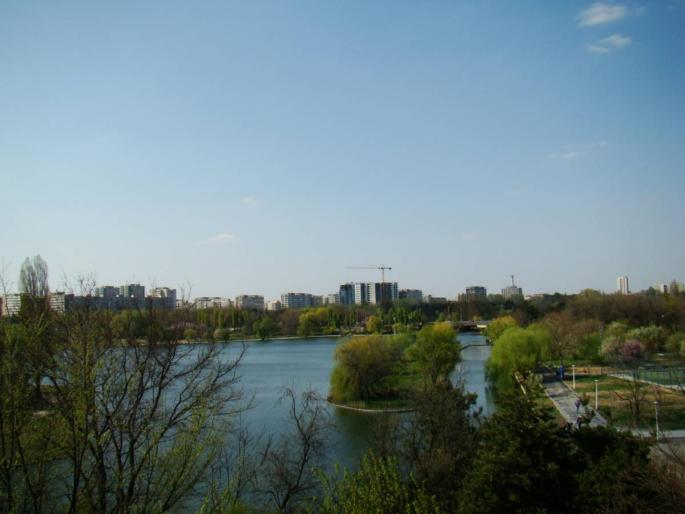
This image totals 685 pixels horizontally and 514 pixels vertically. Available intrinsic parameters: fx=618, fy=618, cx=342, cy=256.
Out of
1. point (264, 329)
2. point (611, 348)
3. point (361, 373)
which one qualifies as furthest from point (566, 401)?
point (264, 329)

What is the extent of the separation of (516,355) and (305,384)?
31.8 ft

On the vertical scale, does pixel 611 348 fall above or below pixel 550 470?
below

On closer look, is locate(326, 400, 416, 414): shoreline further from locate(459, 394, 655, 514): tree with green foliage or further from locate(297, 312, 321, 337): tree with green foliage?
locate(297, 312, 321, 337): tree with green foliage

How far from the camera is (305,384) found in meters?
29.0

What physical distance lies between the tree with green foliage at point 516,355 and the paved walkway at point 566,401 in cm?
123

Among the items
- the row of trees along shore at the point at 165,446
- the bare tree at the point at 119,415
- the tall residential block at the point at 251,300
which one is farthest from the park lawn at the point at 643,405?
the tall residential block at the point at 251,300

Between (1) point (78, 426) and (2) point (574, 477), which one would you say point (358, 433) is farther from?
(1) point (78, 426)

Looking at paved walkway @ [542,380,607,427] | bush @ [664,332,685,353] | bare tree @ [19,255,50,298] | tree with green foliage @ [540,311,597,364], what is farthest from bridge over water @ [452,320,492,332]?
bare tree @ [19,255,50,298]

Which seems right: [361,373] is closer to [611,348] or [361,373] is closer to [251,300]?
[611,348]

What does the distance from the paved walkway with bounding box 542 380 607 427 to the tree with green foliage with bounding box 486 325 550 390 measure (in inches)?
48.4

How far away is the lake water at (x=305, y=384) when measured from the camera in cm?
1798

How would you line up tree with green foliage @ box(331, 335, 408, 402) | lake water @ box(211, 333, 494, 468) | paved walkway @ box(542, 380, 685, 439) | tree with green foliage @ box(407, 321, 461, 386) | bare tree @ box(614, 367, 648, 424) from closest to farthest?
paved walkway @ box(542, 380, 685, 439), bare tree @ box(614, 367, 648, 424), lake water @ box(211, 333, 494, 468), tree with green foliage @ box(407, 321, 461, 386), tree with green foliage @ box(331, 335, 408, 402)

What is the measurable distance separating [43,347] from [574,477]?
640 cm

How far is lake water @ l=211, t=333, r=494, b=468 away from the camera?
59.0 feet
